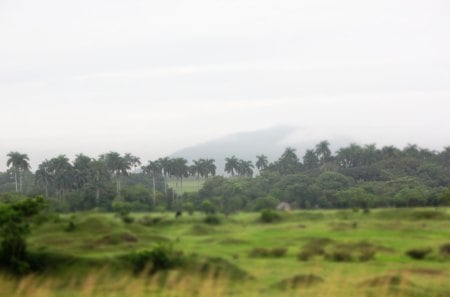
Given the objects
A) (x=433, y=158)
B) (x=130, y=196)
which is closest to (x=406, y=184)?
(x=433, y=158)

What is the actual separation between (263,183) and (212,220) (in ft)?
106

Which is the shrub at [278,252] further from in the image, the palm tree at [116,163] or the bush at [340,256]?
the palm tree at [116,163]

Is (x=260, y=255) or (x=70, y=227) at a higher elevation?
(x=70, y=227)

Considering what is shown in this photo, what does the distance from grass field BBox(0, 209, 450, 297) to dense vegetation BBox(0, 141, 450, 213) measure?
36.8ft

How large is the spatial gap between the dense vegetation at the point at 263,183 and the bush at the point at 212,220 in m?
5.58

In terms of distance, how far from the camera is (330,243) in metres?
24.5

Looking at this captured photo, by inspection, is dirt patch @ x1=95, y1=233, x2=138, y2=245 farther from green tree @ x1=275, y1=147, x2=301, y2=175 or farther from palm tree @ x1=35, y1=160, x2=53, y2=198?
green tree @ x1=275, y1=147, x2=301, y2=175

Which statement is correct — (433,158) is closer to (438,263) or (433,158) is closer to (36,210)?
(438,263)

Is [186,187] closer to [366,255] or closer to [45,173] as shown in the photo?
[45,173]

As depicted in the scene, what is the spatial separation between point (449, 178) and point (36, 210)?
63.4 m

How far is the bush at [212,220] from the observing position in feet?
113

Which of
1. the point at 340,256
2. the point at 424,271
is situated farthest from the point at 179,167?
the point at 424,271

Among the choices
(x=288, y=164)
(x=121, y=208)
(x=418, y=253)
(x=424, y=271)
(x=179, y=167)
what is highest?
(x=179, y=167)

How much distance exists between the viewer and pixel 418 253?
21.2 m
